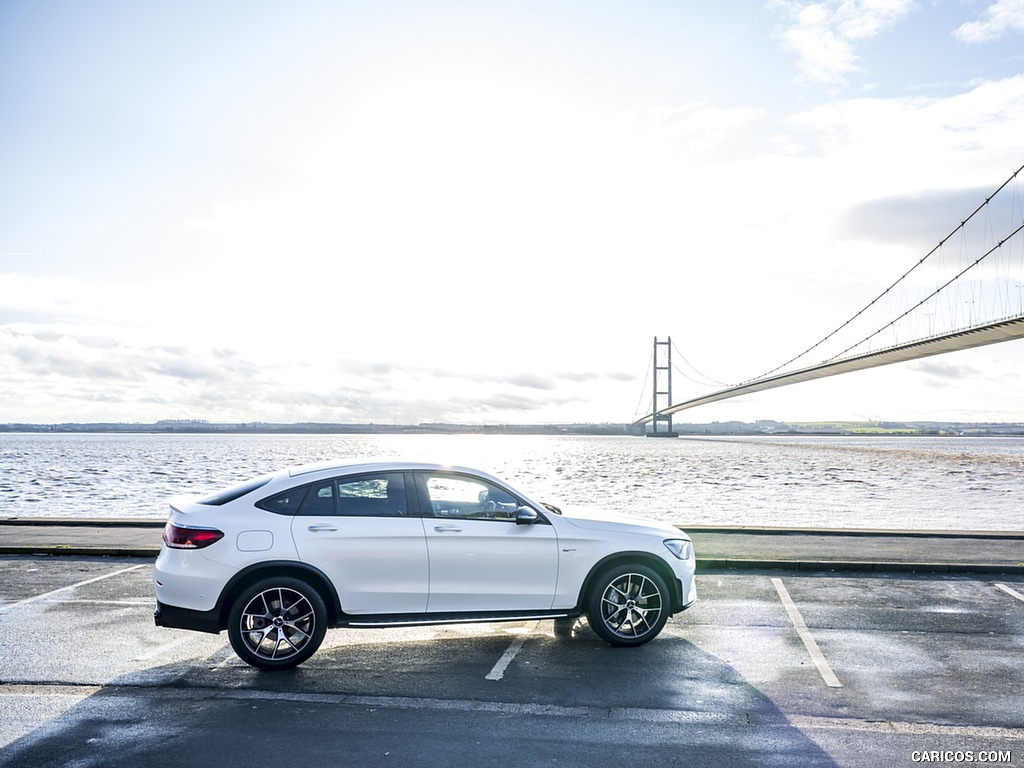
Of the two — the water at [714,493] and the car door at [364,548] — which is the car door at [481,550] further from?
the water at [714,493]

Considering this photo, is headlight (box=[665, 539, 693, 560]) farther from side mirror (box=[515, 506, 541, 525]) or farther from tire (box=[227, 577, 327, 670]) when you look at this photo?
tire (box=[227, 577, 327, 670])

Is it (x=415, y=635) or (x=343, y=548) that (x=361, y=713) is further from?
(x=415, y=635)

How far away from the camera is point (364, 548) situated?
7125 mm

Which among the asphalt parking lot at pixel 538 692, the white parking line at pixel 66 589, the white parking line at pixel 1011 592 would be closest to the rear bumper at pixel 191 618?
the asphalt parking lot at pixel 538 692

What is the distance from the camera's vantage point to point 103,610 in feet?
29.7

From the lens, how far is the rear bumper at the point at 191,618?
22.5 ft

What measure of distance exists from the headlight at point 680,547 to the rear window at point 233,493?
11.5 ft

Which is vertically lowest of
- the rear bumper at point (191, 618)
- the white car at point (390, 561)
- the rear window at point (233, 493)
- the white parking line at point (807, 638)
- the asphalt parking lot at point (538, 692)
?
the asphalt parking lot at point (538, 692)

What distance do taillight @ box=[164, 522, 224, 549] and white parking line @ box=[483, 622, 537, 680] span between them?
2362mm

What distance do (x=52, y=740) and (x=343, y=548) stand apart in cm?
238

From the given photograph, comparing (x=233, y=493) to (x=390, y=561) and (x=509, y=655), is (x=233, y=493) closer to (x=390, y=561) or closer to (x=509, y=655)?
(x=390, y=561)

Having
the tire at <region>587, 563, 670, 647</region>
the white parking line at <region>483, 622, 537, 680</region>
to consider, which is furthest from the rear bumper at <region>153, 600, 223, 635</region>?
the tire at <region>587, 563, 670, 647</region>

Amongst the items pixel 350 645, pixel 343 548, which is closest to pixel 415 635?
pixel 350 645

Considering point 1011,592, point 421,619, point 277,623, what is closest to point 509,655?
point 421,619
